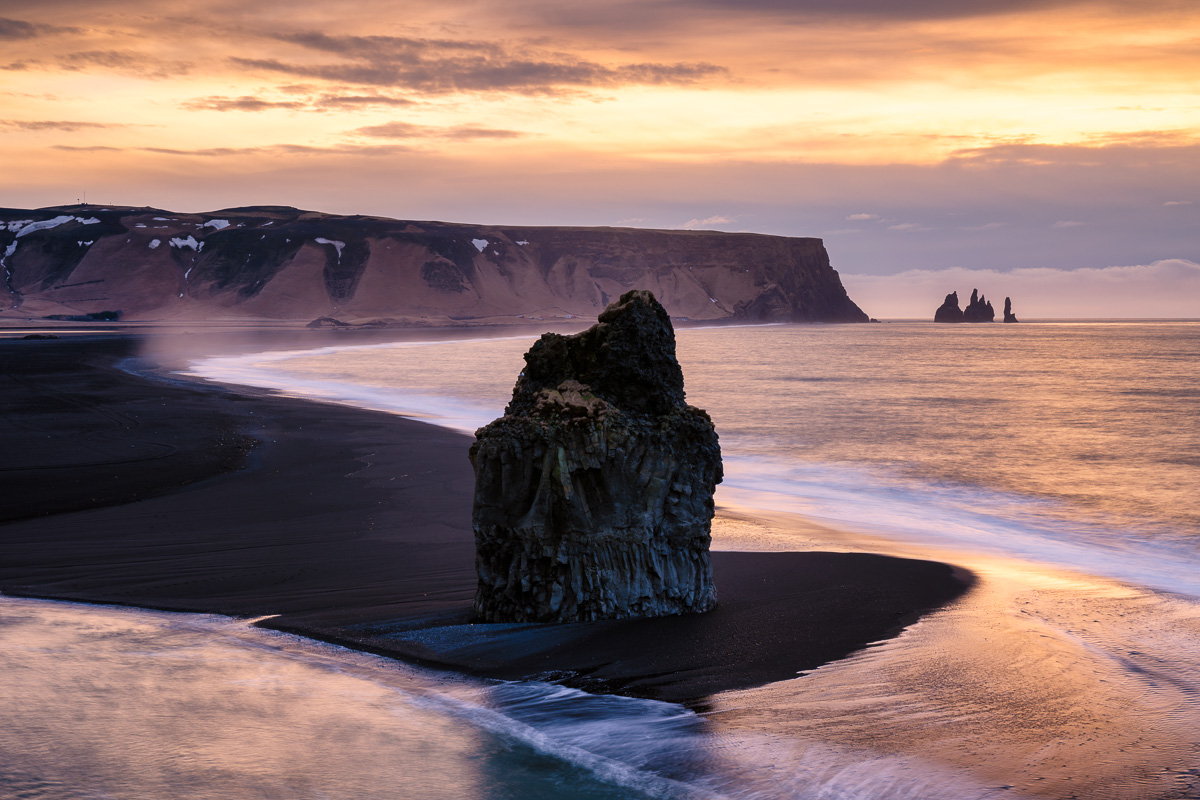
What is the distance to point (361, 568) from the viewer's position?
27.1 ft

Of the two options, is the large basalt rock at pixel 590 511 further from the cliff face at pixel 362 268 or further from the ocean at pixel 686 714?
the cliff face at pixel 362 268

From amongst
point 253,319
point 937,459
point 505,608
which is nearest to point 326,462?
point 505,608

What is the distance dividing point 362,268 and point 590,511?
5967 inches

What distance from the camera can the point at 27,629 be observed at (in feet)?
21.5

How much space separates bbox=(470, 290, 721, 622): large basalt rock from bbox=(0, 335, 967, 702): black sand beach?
0.69 feet

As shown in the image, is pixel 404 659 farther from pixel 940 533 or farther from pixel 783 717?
pixel 940 533

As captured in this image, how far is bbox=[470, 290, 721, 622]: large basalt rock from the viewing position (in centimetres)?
677

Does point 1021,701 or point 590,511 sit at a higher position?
point 590,511

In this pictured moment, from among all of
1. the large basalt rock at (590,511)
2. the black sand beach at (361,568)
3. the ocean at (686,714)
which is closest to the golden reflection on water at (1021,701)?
the ocean at (686,714)

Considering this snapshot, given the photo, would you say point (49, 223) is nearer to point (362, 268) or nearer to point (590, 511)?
point (362, 268)

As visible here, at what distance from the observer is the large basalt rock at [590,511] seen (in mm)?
6766

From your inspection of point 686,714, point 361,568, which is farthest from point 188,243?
point 686,714

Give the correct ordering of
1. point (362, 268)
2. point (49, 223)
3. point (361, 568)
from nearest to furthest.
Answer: point (361, 568), point (362, 268), point (49, 223)

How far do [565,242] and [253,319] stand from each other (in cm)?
5804
